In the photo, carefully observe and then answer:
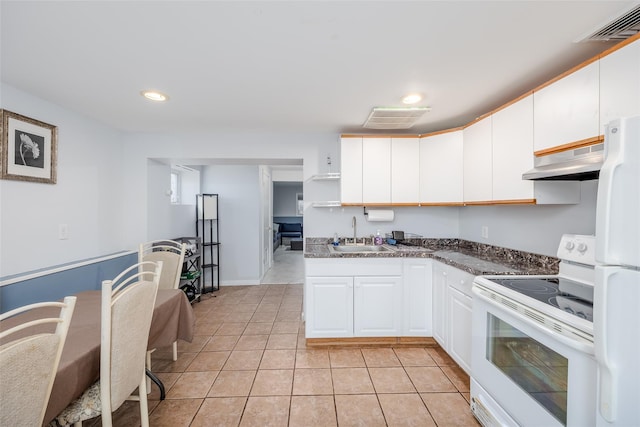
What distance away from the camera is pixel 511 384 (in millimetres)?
1331

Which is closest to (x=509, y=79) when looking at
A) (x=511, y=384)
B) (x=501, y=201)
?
(x=501, y=201)

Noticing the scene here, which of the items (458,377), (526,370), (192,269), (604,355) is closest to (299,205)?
(192,269)

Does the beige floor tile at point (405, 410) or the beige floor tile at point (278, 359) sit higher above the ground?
the beige floor tile at point (278, 359)

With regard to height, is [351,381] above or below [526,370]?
below

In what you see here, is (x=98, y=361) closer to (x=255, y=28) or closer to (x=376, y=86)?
(x=255, y=28)

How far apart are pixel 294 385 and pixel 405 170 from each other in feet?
7.42

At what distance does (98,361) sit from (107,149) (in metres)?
2.48

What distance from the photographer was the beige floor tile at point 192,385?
1857mm

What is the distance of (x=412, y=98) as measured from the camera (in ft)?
7.09

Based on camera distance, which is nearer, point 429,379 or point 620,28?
point 620,28

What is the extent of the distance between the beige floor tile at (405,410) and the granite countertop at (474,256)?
97 cm

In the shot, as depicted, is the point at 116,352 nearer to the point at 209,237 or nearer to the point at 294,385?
the point at 294,385

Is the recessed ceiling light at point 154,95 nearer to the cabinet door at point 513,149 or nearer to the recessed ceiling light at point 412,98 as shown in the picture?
the recessed ceiling light at point 412,98

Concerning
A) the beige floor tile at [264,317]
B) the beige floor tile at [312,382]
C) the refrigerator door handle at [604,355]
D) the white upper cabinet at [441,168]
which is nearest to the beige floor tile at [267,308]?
the beige floor tile at [264,317]
